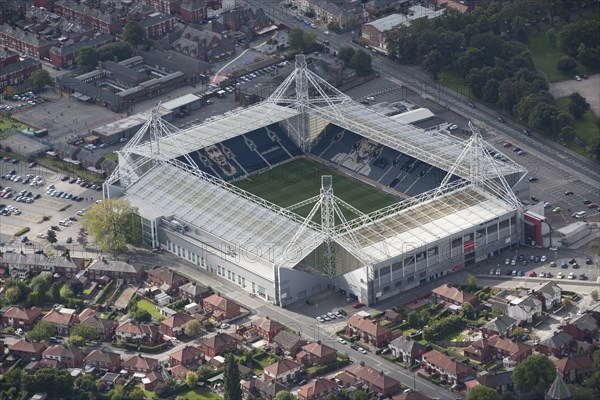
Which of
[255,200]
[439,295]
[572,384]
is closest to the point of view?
[572,384]

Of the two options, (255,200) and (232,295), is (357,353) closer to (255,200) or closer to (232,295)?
(232,295)

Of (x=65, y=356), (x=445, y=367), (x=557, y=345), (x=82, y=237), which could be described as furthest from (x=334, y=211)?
(x=65, y=356)

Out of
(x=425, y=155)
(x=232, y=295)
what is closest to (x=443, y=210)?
(x=425, y=155)

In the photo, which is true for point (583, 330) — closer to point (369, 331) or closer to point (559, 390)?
point (559, 390)

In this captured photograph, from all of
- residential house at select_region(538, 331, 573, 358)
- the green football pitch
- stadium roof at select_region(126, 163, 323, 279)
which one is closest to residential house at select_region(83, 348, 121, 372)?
stadium roof at select_region(126, 163, 323, 279)

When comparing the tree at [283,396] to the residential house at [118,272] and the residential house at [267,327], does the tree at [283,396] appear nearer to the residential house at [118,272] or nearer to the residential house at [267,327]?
the residential house at [267,327]

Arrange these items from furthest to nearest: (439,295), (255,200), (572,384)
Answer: (255,200) < (439,295) < (572,384)
